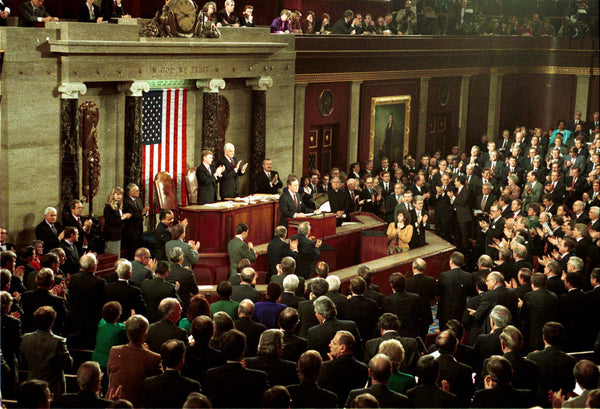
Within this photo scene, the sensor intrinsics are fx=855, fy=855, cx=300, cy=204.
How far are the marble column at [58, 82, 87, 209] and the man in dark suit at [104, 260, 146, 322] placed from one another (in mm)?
4930

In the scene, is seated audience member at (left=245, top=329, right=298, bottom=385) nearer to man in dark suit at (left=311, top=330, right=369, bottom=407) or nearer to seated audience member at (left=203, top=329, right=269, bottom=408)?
man in dark suit at (left=311, top=330, right=369, bottom=407)

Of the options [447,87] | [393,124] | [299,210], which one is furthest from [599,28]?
[299,210]

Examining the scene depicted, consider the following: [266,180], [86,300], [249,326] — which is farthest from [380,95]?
[249,326]

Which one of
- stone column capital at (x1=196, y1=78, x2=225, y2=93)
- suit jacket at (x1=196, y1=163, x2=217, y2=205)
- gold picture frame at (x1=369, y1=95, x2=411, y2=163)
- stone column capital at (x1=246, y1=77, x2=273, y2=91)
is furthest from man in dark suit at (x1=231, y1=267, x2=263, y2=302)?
gold picture frame at (x1=369, y1=95, x2=411, y2=163)

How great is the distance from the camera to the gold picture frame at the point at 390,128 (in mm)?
21109

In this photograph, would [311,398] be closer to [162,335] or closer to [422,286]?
[162,335]

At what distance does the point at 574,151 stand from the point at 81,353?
Result: 13.4 m

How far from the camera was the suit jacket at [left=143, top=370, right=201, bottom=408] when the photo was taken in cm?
639

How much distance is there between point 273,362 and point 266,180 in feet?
28.9

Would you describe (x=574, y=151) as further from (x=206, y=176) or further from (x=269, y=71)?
(x=206, y=176)

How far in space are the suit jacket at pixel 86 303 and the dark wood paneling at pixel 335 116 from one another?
10422 millimetres

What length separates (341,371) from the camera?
7.23 meters

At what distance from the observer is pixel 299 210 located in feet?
45.4

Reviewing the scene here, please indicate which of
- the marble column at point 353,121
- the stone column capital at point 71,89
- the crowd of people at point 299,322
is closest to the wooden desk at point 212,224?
the crowd of people at point 299,322
